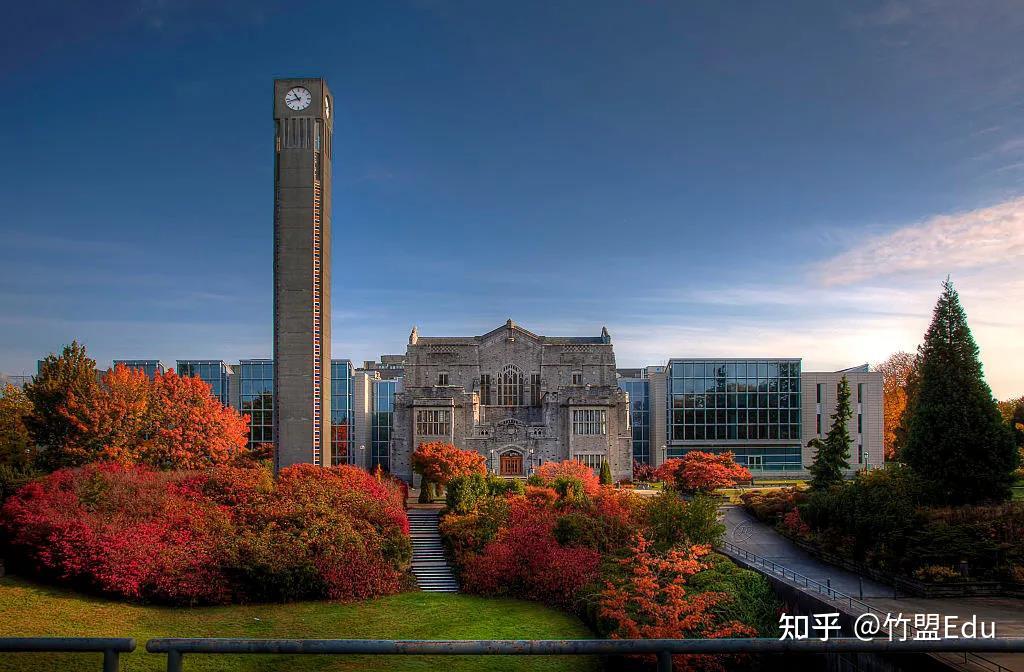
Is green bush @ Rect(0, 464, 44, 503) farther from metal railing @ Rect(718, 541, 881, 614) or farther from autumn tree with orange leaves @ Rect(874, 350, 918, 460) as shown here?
→ autumn tree with orange leaves @ Rect(874, 350, 918, 460)

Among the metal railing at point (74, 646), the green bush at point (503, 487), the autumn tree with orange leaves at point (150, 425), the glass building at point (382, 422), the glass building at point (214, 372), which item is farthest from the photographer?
the glass building at point (382, 422)

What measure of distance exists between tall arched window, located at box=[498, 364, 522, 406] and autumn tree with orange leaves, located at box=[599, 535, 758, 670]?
111ft

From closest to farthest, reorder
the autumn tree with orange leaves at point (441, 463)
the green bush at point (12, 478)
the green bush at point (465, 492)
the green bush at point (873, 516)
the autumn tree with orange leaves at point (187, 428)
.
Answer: the green bush at point (873, 516), the green bush at point (12, 478), the green bush at point (465, 492), the autumn tree with orange leaves at point (187, 428), the autumn tree with orange leaves at point (441, 463)

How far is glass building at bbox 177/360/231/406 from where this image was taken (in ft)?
205

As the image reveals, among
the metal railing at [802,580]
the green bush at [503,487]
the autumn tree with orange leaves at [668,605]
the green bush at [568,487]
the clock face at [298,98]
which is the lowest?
the metal railing at [802,580]

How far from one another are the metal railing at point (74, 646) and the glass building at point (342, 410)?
190 ft

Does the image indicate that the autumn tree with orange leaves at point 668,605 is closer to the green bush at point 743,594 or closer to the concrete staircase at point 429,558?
the green bush at point 743,594

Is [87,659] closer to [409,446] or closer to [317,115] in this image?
[317,115]

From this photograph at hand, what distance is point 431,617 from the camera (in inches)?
988

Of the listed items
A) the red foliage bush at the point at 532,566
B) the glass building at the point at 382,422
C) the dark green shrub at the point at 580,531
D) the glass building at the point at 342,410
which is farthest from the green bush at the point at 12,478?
the glass building at the point at 382,422

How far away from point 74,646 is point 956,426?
35588mm

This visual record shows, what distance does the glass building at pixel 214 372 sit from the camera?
62469mm

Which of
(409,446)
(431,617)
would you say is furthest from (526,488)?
(409,446)

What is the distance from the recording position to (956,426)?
30.8 meters
